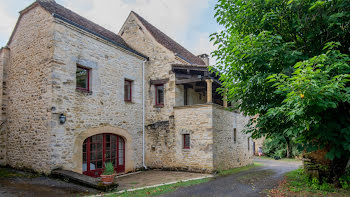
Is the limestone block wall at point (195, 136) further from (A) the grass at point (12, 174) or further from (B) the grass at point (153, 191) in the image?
(A) the grass at point (12, 174)

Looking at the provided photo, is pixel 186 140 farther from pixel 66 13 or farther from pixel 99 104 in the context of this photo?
pixel 66 13

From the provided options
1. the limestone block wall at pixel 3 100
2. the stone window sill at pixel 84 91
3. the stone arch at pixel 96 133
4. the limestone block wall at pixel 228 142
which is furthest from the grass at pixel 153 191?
the limestone block wall at pixel 3 100

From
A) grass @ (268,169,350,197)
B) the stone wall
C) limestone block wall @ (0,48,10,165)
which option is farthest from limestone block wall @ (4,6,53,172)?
grass @ (268,169,350,197)

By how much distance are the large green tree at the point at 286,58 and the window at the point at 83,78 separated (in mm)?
5337

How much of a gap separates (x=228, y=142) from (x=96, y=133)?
693 cm

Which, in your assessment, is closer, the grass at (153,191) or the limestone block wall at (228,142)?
the grass at (153,191)

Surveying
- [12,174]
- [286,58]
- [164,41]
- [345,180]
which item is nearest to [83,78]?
[12,174]

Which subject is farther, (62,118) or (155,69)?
(155,69)

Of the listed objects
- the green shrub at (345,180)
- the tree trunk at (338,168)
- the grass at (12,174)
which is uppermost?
the tree trunk at (338,168)

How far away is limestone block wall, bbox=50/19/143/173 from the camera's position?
8.38 m

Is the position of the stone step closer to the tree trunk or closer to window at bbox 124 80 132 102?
window at bbox 124 80 132 102

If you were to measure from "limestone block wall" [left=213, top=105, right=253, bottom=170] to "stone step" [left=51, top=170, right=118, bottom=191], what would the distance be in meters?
5.50

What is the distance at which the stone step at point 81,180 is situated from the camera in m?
7.03

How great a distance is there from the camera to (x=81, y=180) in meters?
7.23
